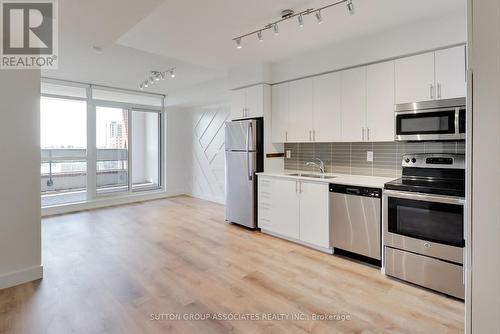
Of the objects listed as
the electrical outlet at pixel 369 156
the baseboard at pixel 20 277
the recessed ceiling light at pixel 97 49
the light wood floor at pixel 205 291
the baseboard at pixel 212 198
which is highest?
the recessed ceiling light at pixel 97 49

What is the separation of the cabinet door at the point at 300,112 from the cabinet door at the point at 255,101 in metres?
0.48

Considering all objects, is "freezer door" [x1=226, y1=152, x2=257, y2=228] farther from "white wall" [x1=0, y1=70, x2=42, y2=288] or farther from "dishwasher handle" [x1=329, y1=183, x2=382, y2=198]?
"white wall" [x1=0, y1=70, x2=42, y2=288]

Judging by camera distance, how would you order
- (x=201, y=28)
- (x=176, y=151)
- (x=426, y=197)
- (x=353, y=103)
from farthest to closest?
(x=176, y=151) < (x=353, y=103) < (x=201, y=28) < (x=426, y=197)

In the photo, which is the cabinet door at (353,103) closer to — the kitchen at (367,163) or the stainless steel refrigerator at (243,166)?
the kitchen at (367,163)

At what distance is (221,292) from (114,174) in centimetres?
515

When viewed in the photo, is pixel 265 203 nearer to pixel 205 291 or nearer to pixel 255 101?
pixel 255 101

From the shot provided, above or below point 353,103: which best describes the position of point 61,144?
below

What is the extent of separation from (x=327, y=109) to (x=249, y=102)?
135 cm

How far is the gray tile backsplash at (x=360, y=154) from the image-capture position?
306cm

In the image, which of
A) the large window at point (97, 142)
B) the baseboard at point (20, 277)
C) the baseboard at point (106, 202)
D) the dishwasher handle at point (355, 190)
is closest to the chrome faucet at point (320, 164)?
the dishwasher handle at point (355, 190)

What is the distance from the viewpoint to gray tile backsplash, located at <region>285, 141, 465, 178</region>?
3.06 meters

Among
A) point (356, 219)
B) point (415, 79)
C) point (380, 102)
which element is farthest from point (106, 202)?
point (415, 79)

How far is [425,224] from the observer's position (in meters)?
2.51

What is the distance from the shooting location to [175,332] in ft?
6.38
